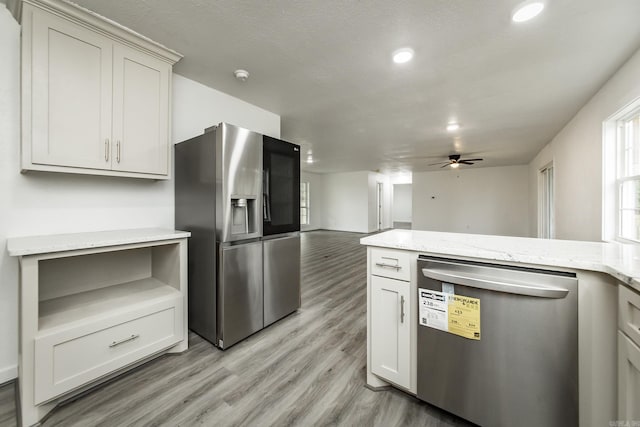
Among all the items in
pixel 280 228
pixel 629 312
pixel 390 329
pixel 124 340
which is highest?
pixel 280 228

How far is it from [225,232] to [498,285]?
183cm

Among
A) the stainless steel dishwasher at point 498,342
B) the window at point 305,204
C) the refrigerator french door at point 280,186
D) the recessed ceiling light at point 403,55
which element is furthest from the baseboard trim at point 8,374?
the window at point 305,204

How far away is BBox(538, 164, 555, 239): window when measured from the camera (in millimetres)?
5811

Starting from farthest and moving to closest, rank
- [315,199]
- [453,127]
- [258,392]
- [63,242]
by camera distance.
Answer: [315,199] → [453,127] → [258,392] → [63,242]

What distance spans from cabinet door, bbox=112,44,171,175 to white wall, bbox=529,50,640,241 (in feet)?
13.3

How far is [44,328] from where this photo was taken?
1.39 m

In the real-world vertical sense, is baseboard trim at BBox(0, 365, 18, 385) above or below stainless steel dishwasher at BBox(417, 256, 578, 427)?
below

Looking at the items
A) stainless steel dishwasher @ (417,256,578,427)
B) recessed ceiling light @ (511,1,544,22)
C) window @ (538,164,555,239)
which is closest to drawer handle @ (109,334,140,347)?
stainless steel dishwasher @ (417,256,578,427)

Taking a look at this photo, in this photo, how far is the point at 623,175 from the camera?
8.34 ft

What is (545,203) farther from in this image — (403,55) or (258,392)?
(258,392)

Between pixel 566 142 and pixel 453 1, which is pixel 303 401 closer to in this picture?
pixel 453 1

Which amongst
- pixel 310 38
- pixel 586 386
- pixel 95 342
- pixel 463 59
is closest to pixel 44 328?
pixel 95 342

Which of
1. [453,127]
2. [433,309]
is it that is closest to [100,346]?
[433,309]

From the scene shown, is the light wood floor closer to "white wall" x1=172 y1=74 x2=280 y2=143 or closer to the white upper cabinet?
the white upper cabinet
